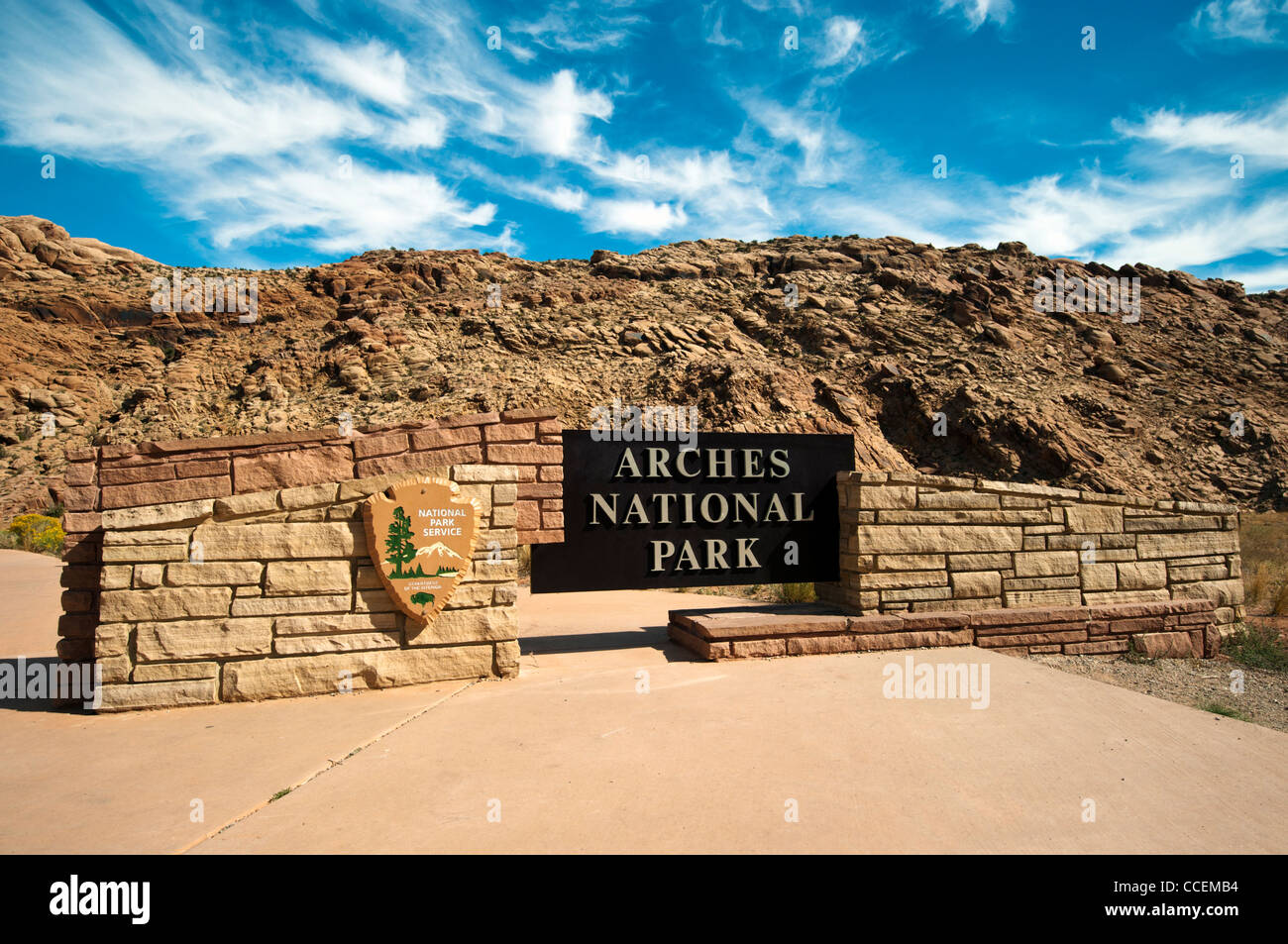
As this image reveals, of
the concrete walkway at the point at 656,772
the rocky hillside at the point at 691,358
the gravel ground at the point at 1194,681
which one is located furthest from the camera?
the rocky hillside at the point at 691,358

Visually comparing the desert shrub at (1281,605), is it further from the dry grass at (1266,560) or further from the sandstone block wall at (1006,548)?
the sandstone block wall at (1006,548)

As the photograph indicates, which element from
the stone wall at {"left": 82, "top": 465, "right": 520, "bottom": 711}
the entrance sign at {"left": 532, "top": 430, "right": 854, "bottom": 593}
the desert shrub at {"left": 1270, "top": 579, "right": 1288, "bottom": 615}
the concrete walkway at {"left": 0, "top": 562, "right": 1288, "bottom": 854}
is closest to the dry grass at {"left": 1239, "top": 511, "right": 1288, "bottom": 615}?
the desert shrub at {"left": 1270, "top": 579, "right": 1288, "bottom": 615}

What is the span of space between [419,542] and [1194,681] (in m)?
8.15

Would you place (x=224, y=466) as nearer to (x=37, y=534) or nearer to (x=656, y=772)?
→ (x=656, y=772)

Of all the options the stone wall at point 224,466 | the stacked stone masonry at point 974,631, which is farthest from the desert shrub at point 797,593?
the stone wall at point 224,466

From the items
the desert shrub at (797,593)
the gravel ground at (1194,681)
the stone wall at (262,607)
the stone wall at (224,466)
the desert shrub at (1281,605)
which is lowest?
the gravel ground at (1194,681)

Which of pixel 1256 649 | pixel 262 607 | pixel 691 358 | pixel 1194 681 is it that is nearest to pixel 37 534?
pixel 262 607

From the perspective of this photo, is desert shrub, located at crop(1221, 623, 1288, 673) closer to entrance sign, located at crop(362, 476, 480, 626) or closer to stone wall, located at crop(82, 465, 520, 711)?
stone wall, located at crop(82, 465, 520, 711)

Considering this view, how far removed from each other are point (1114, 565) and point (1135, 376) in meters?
31.3

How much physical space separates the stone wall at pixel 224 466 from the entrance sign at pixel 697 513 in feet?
2.51

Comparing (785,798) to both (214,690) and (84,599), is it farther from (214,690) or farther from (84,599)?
(84,599)

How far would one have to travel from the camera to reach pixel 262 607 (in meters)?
5.64

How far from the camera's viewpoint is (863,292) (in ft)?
126

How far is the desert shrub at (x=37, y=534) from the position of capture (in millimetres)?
19781
